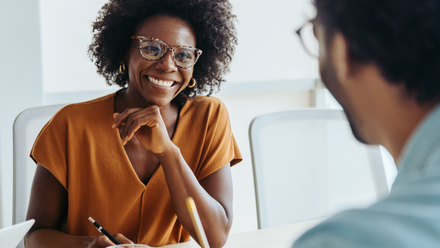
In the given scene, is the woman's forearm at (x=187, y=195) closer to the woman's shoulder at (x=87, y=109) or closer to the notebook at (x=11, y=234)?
the woman's shoulder at (x=87, y=109)

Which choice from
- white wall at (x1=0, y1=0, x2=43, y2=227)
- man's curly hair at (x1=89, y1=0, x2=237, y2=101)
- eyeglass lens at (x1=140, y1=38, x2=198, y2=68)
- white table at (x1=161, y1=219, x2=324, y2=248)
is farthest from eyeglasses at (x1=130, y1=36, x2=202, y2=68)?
white wall at (x1=0, y1=0, x2=43, y2=227)

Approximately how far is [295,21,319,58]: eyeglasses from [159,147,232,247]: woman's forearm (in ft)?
2.31

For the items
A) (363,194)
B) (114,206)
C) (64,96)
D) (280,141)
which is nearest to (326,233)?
(114,206)

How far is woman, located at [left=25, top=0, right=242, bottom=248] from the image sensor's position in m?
1.23

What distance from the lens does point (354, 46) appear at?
1.59 ft

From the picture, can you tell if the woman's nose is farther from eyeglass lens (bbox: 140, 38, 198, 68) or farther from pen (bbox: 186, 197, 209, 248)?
pen (bbox: 186, 197, 209, 248)

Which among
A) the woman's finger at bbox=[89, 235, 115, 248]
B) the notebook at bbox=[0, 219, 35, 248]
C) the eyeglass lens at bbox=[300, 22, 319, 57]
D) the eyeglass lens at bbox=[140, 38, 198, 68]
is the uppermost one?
the eyeglass lens at bbox=[300, 22, 319, 57]

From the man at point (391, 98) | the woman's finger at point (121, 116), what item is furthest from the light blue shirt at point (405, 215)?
the woman's finger at point (121, 116)

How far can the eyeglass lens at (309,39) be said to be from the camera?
1.91 ft

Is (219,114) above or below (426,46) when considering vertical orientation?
below

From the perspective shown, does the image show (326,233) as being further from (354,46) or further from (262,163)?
(262,163)

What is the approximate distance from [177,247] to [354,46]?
2.54 feet

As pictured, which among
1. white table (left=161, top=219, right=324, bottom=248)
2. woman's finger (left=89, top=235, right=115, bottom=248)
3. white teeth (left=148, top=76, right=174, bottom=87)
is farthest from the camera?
white teeth (left=148, top=76, right=174, bottom=87)

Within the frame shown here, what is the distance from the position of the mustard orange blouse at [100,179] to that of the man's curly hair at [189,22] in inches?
9.4
